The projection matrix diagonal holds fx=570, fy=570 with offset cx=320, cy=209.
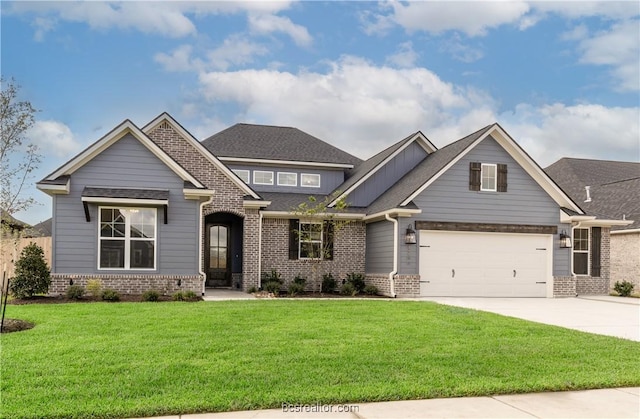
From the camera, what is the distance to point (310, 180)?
23.0 m

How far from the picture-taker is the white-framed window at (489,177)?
742 inches

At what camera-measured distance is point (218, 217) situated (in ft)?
67.7

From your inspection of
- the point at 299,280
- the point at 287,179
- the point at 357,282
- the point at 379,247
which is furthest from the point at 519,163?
the point at 287,179

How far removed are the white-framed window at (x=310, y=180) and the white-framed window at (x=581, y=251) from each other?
32.6 ft

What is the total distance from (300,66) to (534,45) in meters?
6.98

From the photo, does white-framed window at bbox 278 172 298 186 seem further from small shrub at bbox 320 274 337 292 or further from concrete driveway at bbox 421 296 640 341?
concrete driveway at bbox 421 296 640 341

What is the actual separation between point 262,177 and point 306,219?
3521 mm

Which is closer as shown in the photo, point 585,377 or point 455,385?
point 455,385

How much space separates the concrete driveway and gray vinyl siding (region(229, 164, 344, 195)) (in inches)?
286

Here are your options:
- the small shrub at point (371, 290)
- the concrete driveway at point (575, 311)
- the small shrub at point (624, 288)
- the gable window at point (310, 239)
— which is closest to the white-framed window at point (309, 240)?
the gable window at point (310, 239)

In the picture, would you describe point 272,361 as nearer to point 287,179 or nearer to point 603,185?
point 287,179

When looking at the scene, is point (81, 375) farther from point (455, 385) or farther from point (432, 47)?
point (432, 47)

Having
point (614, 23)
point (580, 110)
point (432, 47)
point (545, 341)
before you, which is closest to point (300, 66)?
point (432, 47)

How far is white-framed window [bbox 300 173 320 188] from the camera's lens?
22844mm
